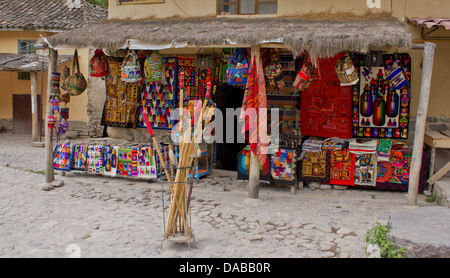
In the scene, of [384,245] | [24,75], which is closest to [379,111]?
[384,245]

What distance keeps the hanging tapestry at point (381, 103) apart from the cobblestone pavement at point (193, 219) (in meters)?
1.13

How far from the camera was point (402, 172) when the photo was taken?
7355mm

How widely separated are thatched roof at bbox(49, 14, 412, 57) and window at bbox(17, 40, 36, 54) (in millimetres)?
8055

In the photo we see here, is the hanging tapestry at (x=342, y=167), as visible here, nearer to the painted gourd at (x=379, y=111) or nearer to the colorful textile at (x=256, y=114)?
the painted gourd at (x=379, y=111)

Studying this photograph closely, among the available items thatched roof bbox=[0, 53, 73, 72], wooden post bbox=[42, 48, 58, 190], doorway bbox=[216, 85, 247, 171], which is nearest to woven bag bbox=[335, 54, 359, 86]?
doorway bbox=[216, 85, 247, 171]

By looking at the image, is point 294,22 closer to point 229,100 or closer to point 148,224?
point 229,100

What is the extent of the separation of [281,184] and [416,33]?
3.61m

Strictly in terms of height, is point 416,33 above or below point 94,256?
above

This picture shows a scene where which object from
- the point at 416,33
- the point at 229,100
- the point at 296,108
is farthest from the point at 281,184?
the point at 416,33

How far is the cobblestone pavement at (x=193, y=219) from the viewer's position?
479 centimetres

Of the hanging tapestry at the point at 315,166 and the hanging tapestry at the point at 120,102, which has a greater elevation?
the hanging tapestry at the point at 120,102

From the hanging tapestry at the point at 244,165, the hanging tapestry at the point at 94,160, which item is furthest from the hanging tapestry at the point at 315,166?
the hanging tapestry at the point at 94,160

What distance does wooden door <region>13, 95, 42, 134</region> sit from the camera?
16219mm

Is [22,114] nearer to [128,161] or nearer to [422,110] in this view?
[128,161]
